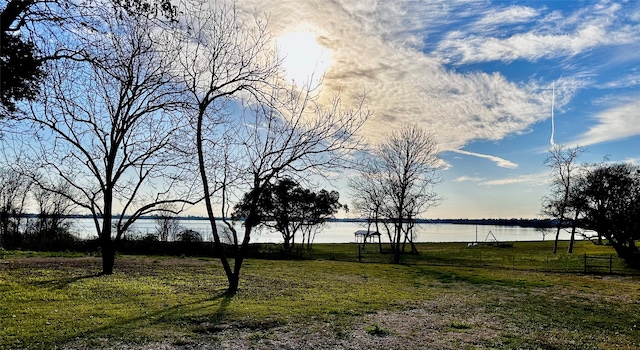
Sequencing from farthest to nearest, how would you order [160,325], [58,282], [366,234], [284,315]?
[366,234]
[58,282]
[284,315]
[160,325]

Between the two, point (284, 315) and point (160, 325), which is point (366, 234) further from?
point (160, 325)

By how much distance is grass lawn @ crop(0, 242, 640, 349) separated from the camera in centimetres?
834

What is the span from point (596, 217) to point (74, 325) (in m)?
37.7

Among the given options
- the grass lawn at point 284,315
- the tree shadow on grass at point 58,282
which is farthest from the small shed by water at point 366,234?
the tree shadow on grass at point 58,282

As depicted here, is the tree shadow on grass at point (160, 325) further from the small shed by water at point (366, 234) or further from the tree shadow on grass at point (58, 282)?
the small shed by water at point (366, 234)

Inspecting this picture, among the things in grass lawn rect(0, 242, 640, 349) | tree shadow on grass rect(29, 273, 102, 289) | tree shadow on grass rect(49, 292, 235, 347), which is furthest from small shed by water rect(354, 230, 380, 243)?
tree shadow on grass rect(49, 292, 235, 347)

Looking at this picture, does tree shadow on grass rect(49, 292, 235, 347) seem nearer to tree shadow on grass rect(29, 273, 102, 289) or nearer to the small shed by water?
tree shadow on grass rect(29, 273, 102, 289)

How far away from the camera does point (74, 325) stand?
858 cm

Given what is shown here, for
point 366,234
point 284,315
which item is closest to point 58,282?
point 284,315

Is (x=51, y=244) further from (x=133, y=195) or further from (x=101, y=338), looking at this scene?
(x=101, y=338)

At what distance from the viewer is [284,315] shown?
10789 mm

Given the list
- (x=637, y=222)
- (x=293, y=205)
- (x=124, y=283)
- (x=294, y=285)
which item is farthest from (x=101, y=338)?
(x=293, y=205)

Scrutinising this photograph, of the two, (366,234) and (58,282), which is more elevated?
(366,234)

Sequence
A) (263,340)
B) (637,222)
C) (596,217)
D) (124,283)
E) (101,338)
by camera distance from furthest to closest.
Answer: (596,217) < (637,222) < (124,283) < (263,340) < (101,338)
